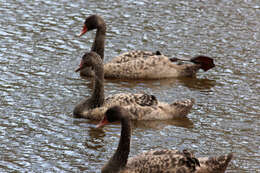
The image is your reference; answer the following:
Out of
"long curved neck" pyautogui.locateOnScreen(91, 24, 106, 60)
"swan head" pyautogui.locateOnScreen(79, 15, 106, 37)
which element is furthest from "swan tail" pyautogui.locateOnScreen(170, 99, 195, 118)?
"swan head" pyautogui.locateOnScreen(79, 15, 106, 37)

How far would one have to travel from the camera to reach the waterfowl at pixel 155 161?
29.5 feet

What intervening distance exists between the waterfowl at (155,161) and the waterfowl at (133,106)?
7.62 feet

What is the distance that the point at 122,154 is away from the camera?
30.1 feet

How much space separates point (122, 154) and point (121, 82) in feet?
16.0

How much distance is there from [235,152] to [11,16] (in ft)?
27.4

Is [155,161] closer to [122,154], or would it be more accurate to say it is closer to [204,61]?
[122,154]

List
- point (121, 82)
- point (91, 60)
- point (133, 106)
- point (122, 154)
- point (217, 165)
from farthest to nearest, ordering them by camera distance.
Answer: point (121, 82)
point (91, 60)
point (133, 106)
point (122, 154)
point (217, 165)

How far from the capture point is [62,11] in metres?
17.5

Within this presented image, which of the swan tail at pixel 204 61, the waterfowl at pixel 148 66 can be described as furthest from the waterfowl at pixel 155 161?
the swan tail at pixel 204 61

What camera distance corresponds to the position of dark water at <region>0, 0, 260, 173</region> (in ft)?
33.7

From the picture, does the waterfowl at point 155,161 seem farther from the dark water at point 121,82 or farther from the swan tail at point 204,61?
the swan tail at point 204,61

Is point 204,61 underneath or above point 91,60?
underneath

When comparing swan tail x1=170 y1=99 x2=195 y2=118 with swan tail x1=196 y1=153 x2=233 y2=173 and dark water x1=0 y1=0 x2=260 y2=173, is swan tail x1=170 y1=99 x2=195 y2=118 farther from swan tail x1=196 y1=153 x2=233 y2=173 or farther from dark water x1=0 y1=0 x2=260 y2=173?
swan tail x1=196 y1=153 x2=233 y2=173

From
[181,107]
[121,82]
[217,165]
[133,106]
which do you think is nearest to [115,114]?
[217,165]
